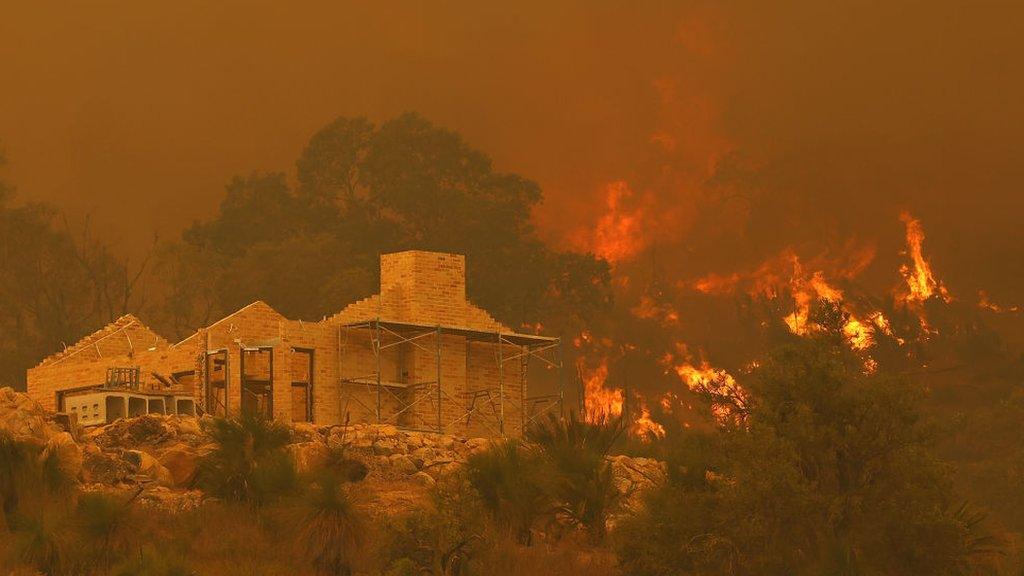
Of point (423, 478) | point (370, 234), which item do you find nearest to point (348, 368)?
point (423, 478)

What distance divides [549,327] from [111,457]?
157 feet

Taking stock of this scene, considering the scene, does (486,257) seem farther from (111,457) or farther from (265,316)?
(111,457)

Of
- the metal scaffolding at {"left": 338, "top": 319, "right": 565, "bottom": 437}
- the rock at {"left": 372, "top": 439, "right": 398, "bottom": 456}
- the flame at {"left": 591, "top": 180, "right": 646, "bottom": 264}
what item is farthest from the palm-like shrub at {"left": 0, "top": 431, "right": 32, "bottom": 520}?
the flame at {"left": 591, "top": 180, "right": 646, "bottom": 264}

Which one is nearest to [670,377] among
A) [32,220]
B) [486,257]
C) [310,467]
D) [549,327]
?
[549,327]

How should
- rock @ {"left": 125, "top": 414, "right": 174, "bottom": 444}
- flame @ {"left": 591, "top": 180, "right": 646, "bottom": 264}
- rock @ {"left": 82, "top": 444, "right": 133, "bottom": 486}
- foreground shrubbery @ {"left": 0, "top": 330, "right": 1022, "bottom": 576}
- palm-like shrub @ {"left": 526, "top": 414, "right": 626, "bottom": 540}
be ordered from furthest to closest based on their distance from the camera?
flame @ {"left": 591, "top": 180, "right": 646, "bottom": 264} < rock @ {"left": 125, "top": 414, "right": 174, "bottom": 444} < rock @ {"left": 82, "top": 444, "right": 133, "bottom": 486} < palm-like shrub @ {"left": 526, "top": 414, "right": 626, "bottom": 540} < foreground shrubbery @ {"left": 0, "top": 330, "right": 1022, "bottom": 576}

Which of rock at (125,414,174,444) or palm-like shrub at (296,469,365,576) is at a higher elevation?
rock at (125,414,174,444)

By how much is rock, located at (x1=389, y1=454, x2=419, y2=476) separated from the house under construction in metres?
5.86

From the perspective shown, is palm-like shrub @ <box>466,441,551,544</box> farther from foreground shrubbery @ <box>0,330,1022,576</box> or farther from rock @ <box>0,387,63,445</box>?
rock @ <box>0,387,63,445</box>

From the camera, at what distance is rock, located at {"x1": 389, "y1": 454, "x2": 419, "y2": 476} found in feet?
128

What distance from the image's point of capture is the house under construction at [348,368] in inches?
1823

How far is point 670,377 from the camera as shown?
8469 cm

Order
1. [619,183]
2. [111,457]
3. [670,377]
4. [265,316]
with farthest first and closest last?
[619,183] < [670,377] < [265,316] < [111,457]

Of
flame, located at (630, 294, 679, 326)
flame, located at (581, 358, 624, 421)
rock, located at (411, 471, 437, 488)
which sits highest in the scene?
flame, located at (630, 294, 679, 326)

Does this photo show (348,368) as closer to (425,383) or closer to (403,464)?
(425,383)
